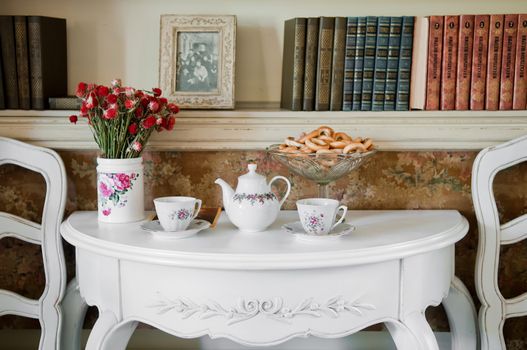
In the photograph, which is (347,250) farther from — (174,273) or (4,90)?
(4,90)

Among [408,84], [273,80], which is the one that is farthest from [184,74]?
[408,84]

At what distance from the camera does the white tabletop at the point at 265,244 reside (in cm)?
119

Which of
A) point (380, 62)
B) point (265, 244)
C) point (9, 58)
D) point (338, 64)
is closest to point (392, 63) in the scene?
point (380, 62)

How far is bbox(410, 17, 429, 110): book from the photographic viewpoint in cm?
154

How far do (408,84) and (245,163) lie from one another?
0.47 m

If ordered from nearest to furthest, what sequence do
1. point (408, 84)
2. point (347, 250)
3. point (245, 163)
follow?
1. point (347, 250)
2. point (408, 84)
3. point (245, 163)

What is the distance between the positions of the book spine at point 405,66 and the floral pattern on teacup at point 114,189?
69cm

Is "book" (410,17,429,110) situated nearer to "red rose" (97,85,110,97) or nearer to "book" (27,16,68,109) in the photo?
"red rose" (97,85,110,97)

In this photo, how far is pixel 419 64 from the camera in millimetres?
1552

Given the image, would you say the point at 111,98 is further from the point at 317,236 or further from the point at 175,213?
the point at 317,236

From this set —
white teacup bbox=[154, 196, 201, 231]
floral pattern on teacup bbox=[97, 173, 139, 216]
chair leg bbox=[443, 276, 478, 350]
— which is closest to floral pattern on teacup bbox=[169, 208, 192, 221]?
white teacup bbox=[154, 196, 201, 231]

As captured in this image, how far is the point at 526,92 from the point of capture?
1562 mm

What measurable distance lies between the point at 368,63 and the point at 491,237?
0.54m

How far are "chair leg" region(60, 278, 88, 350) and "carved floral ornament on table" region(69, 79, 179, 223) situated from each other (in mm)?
286
